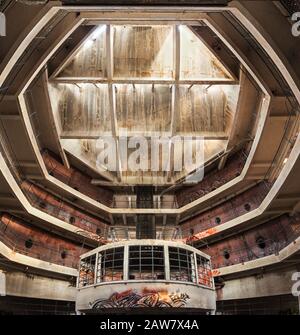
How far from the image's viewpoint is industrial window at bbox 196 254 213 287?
2105 cm

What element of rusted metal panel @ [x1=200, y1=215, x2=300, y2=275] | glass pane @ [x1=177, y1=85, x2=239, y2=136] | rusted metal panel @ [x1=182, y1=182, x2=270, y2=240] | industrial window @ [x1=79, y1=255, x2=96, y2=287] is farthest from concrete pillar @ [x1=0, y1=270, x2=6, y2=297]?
glass pane @ [x1=177, y1=85, x2=239, y2=136]

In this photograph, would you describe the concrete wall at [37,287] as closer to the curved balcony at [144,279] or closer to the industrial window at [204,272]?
the curved balcony at [144,279]

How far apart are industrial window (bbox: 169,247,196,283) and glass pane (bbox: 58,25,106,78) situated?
532 inches

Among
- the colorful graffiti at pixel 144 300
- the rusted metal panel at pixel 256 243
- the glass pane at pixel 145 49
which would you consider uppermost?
the glass pane at pixel 145 49

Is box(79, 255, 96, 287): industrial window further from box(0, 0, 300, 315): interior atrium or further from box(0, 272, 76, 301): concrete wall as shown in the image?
box(0, 272, 76, 301): concrete wall

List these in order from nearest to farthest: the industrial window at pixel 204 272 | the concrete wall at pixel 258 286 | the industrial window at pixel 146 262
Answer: the industrial window at pixel 146 262, the industrial window at pixel 204 272, the concrete wall at pixel 258 286

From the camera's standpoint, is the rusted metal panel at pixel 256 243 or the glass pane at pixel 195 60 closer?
the glass pane at pixel 195 60

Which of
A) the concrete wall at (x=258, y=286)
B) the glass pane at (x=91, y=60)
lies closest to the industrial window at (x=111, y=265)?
the concrete wall at (x=258, y=286)

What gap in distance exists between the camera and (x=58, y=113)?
2591 cm

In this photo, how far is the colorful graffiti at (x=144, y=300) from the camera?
18.0 meters

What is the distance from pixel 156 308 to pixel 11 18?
50.4 ft

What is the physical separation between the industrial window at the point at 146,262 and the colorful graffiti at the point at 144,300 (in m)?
1.13
